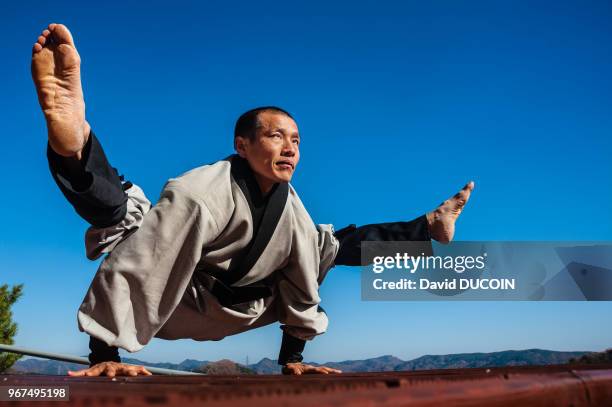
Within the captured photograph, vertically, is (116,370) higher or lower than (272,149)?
lower

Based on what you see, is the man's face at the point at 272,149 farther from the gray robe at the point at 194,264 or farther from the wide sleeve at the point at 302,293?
the wide sleeve at the point at 302,293

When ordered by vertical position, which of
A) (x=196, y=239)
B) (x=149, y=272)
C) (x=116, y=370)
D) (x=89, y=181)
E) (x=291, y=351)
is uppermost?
(x=89, y=181)

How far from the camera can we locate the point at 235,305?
123 inches

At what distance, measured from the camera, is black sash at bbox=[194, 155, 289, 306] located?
2949 millimetres

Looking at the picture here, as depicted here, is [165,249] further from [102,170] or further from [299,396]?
[299,396]

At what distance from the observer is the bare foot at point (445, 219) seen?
390 cm

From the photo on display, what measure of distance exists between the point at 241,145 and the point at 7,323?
1322cm

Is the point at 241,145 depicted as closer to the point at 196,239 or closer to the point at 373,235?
the point at 196,239

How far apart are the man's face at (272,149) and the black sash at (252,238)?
0.17ft


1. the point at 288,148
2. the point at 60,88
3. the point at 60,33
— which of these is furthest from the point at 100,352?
the point at 288,148

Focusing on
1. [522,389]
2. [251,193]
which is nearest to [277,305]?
[251,193]

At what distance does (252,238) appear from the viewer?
2.95 metres

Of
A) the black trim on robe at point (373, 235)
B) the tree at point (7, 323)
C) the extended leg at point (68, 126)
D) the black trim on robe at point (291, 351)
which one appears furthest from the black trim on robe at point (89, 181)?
the tree at point (7, 323)

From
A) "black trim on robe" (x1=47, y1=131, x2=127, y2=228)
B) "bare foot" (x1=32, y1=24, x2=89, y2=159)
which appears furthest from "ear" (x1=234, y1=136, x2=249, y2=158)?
"bare foot" (x1=32, y1=24, x2=89, y2=159)
